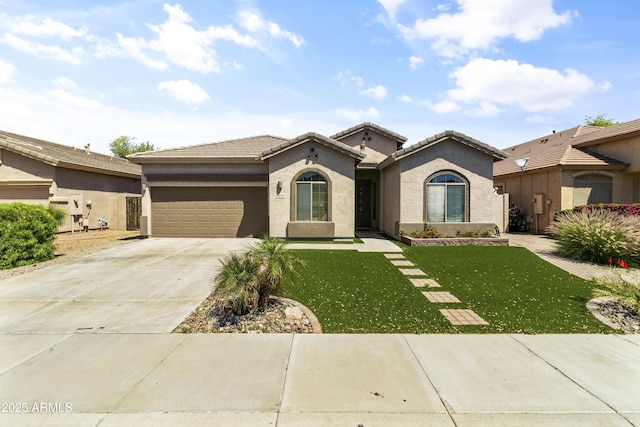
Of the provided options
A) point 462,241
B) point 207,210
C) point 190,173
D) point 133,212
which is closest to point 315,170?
point 207,210

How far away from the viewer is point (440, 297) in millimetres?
7012

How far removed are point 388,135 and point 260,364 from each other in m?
18.1

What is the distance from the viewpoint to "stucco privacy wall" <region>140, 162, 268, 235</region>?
16.0 meters

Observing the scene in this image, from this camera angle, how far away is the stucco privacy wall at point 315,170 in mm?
15023

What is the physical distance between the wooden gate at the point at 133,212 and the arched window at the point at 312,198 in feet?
37.5

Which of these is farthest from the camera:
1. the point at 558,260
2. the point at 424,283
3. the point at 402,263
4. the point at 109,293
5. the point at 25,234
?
the point at 558,260

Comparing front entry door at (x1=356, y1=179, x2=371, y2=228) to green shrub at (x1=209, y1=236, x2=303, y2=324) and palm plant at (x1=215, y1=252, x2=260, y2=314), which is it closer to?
green shrub at (x1=209, y1=236, x2=303, y2=324)

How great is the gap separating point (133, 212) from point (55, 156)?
15.9ft

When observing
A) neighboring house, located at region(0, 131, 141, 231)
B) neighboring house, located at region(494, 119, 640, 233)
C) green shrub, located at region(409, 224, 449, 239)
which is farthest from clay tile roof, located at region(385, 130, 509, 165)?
neighboring house, located at region(0, 131, 141, 231)

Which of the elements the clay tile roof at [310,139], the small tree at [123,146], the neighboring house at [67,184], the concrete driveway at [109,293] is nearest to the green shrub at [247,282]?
the concrete driveway at [109,293]

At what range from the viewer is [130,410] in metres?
3.29

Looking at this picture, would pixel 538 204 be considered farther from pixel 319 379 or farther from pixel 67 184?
pixel 67 184

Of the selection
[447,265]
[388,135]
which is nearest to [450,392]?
[447,265]

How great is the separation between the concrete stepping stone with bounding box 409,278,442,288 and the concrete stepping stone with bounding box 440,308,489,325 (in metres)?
1.56
